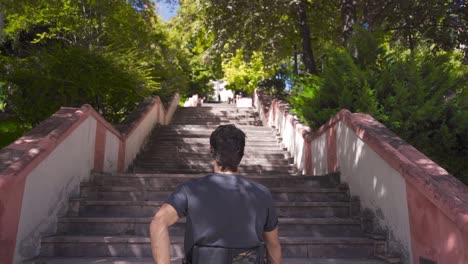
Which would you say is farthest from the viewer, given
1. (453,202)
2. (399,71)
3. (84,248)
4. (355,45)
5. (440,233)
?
(355,45)

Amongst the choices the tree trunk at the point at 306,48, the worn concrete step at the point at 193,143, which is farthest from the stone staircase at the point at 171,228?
the tree trunk at the point at 306,48

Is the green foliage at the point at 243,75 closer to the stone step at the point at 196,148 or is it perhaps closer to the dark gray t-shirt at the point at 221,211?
the stone step at the point at 196,148

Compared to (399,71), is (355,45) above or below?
above

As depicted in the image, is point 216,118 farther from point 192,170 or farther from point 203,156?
point 192,170

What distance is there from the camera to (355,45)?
762 cm

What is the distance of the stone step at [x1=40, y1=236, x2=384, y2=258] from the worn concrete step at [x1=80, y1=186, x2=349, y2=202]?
1.22 m

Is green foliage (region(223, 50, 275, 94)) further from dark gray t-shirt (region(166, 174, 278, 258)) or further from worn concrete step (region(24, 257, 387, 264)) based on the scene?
dark gray t-shirt (region(166, 174, 278, 258))

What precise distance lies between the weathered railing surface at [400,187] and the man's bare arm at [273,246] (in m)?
1.85

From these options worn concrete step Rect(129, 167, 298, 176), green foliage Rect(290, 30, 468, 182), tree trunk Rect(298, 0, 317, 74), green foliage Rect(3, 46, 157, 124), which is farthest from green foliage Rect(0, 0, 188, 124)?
tree trunk Rect(298, 0, 317, 74)

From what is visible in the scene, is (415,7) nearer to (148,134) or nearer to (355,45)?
(355,45)

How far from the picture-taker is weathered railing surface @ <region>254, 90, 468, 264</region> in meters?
3.39

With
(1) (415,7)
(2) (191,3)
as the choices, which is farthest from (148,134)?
(1) (415,7)

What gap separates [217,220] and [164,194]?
13.0 feet

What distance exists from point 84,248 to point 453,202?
3809mm
